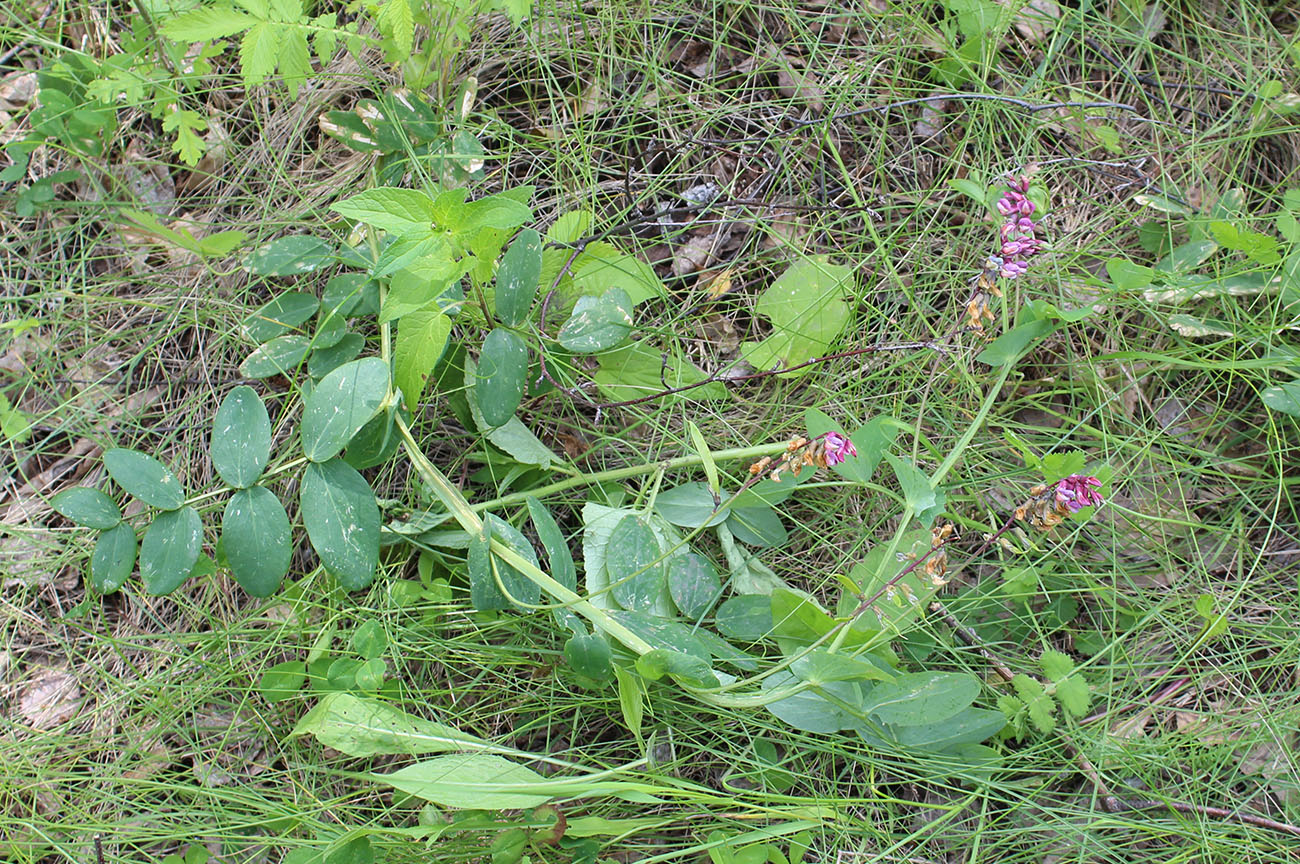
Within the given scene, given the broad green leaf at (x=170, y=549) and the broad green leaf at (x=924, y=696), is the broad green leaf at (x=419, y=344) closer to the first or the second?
the broad green leaf at (x=170, y=549)

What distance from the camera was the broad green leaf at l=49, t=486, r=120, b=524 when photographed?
1732mm

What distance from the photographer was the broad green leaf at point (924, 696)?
1.60m

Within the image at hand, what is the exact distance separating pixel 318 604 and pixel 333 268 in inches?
31.4

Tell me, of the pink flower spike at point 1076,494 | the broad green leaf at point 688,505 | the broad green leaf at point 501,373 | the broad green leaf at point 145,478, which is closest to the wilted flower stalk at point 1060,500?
the pink flower spike at point 1076,494

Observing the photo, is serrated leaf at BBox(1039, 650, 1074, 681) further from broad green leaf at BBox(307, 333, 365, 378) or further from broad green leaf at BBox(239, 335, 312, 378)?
broad green leaf at BBox(239, 335, 312, 378)

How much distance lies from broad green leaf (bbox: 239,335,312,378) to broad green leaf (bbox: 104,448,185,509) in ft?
0.95

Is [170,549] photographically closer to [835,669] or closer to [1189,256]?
[835,669]

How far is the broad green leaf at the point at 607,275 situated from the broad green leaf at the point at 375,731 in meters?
0.98

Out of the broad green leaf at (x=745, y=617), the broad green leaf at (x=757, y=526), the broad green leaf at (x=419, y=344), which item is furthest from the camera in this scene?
the broad green leaf at (x=757, y=526)

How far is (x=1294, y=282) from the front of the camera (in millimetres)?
1900

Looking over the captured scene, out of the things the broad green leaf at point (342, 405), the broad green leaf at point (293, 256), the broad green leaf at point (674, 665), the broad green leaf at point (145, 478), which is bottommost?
the broad green leaf at point (674, 665)

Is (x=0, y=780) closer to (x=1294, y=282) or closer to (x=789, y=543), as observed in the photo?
(x=789, y=543)

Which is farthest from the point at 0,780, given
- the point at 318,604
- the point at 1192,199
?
the point at 1192,199

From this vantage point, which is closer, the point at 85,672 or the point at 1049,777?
the point at 1049,777
